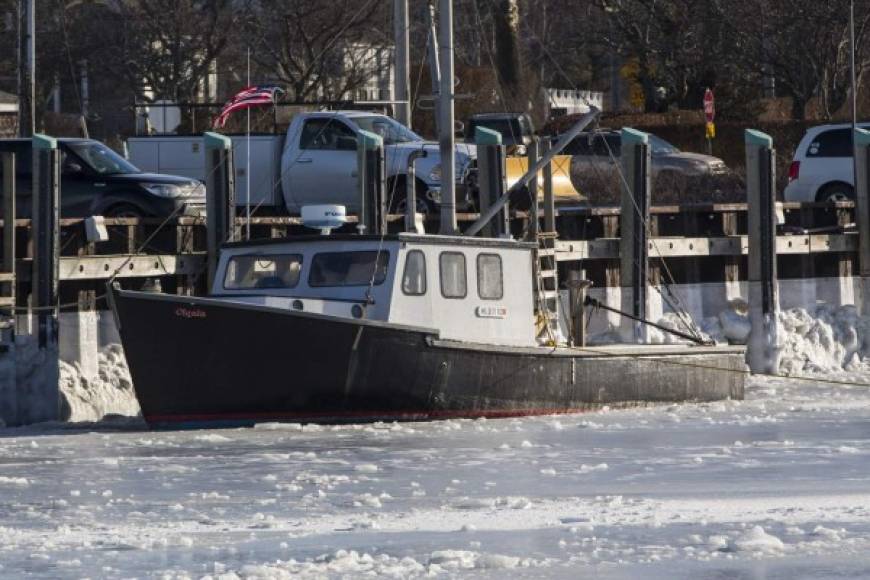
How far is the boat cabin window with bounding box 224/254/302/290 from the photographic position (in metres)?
18.9

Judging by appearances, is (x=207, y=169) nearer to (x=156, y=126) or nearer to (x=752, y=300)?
(x=752, y=300)

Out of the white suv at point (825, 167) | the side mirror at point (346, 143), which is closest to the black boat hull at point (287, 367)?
the side mirror at point (346, 143)

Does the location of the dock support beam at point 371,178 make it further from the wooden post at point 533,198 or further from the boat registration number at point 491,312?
the boat registration number at point 491,312

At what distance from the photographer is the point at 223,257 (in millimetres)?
19234

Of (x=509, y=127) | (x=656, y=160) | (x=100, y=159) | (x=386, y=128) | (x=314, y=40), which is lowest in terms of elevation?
(x=100, y=159)

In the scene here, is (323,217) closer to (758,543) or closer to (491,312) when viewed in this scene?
(491,312)

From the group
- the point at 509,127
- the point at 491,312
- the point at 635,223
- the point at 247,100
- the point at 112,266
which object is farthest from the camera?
the point at 509,127

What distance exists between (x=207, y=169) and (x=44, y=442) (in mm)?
4161

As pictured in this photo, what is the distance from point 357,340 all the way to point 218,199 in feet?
11.2

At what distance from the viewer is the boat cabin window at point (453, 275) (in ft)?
62.5

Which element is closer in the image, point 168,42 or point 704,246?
point 704,246

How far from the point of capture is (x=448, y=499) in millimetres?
13906

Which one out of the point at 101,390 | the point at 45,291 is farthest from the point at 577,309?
the point at 45,291

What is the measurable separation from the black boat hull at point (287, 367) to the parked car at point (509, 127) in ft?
21.7
